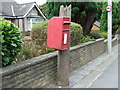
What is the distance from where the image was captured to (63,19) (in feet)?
16.3

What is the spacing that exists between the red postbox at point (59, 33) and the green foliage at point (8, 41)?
3.55ft

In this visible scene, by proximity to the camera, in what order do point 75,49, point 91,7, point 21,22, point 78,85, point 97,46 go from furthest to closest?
point 21,22, point 91,7, point 97,46, point 75,49, point 78,85

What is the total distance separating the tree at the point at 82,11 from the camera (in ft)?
42.4

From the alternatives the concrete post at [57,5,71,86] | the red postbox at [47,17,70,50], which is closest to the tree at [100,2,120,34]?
the concrete post at [57,5,71,86]

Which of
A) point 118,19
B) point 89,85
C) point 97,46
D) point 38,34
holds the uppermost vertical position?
point 118,19

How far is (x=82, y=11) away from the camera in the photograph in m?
13.6

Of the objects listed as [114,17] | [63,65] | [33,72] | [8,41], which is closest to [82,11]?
[114,17]

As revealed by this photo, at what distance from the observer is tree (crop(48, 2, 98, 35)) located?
42.4 ft

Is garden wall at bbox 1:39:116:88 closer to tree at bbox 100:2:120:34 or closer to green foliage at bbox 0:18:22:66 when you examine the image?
green foliage at bbox 0:18:22:66

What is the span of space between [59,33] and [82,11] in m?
9.05

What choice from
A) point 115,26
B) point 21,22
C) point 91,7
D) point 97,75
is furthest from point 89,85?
point 21,22

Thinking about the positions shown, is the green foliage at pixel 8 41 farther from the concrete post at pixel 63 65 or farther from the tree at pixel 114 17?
the tree at pixel 114 17

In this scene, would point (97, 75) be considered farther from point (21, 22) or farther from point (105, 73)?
point (21, 22)

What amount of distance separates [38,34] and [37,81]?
11.1 feet
